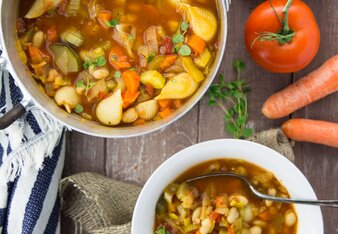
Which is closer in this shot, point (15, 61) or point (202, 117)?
point (15, 61)

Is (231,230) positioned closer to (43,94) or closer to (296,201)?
(296,201)

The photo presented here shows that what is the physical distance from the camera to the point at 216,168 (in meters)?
2.03

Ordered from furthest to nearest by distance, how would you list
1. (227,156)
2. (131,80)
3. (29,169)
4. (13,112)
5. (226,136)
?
(226,136)
(29,169)
(227,156)
(131,80)
(13,112)

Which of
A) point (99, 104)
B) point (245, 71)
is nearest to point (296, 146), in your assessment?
point (245, 71)

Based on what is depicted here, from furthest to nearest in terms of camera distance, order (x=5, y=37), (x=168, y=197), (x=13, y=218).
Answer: (x=13, y=218) → (x=168, y=197) → (x=5, y=37)

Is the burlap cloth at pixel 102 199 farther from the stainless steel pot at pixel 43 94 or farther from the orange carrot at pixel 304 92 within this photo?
the stainless steel pot at pixel 43 94

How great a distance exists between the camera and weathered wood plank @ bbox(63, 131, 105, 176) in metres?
2.26

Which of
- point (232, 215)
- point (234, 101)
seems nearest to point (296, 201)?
point (232, 215)

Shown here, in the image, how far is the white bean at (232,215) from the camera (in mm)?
2000

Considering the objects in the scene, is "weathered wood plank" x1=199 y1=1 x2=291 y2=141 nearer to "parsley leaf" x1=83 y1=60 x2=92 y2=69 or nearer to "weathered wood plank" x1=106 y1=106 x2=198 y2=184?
"weathered wood plank" x1=106 y1=106 x2=198 y2=184

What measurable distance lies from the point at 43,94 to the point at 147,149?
467mm

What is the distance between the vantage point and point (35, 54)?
1.93m

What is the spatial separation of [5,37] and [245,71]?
0.81 meters

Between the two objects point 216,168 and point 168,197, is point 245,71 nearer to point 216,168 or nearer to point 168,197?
point 216,168
